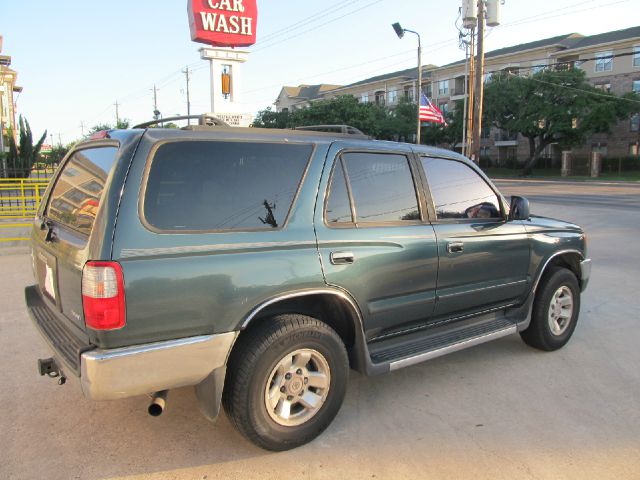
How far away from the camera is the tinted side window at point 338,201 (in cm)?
317

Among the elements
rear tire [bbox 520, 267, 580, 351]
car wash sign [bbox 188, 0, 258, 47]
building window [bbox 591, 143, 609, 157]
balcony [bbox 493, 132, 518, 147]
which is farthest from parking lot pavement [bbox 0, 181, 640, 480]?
balcony [bbox 493, 132, 518, 147]

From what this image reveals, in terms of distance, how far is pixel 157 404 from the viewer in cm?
275

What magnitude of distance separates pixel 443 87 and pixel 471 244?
2500 inches

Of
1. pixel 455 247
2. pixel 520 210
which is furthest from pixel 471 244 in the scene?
pixel 520 210

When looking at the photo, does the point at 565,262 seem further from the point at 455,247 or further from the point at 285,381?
the point at 285,381

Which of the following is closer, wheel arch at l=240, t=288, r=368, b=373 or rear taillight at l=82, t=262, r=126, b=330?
rear taillight at l=82, t=262, r=126, b=330

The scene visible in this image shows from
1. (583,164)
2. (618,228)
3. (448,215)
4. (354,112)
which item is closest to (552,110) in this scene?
(583,164)

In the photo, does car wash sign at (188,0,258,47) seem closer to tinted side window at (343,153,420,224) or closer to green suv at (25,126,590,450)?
green suv at (25,126,590,450)

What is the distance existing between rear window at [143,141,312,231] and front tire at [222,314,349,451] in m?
0.62

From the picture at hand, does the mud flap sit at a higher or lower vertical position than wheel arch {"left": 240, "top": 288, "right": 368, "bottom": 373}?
lower

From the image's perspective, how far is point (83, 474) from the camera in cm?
280

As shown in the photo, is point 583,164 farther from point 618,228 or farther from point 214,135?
point 214,135

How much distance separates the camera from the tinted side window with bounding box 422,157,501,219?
12.5 feet

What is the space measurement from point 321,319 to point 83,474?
1.57 metres
